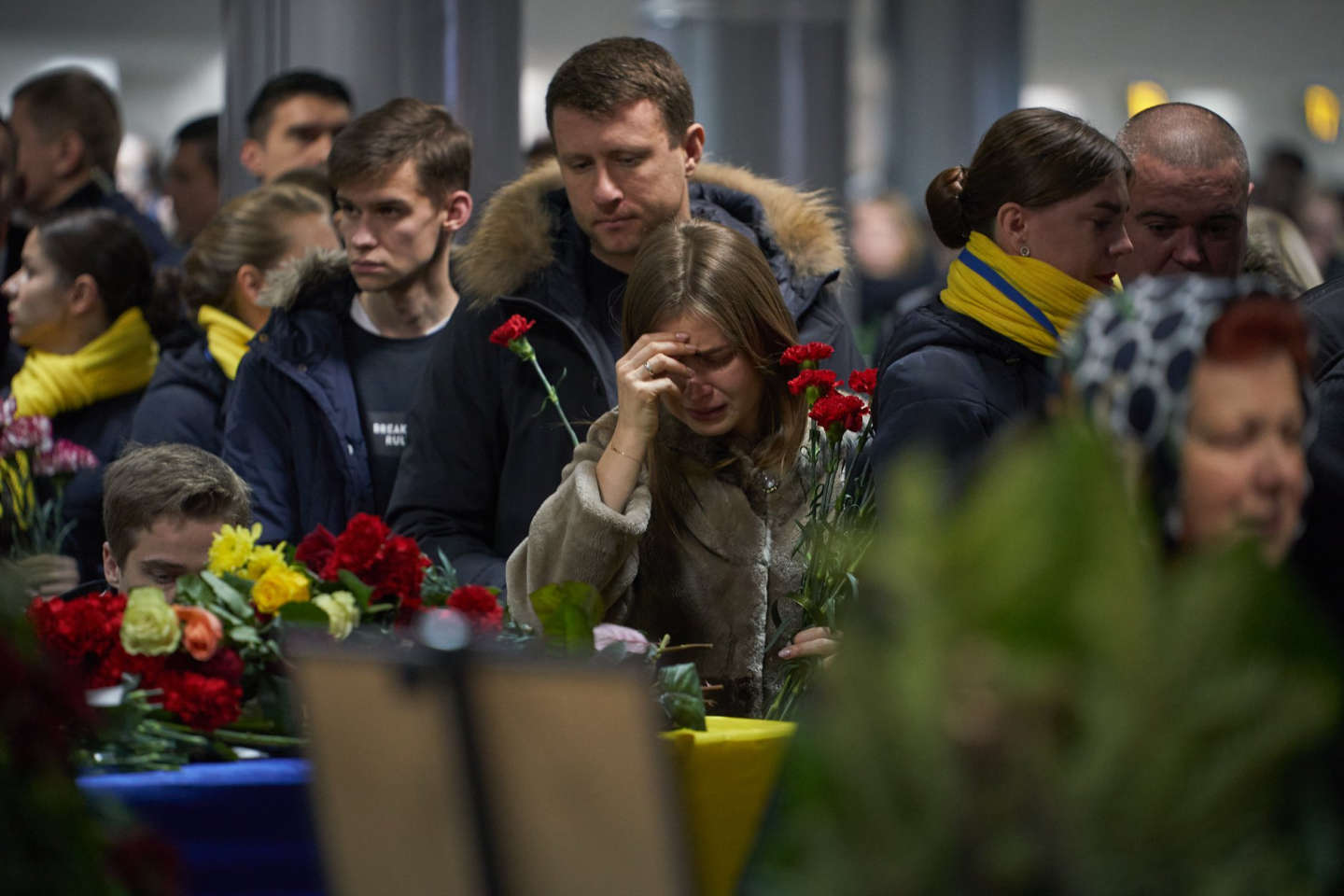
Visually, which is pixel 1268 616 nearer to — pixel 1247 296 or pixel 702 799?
pixel 1247 296

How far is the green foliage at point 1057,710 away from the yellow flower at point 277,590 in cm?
122

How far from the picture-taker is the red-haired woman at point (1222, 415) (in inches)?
50.7

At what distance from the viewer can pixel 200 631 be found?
2068 millimetres

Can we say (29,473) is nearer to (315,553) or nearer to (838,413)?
(315,553)

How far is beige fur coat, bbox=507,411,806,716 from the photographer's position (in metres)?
2.44

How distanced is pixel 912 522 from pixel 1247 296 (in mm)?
466

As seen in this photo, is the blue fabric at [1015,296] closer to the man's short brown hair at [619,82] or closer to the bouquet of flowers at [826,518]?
the bouquet of flowers at [826,518]

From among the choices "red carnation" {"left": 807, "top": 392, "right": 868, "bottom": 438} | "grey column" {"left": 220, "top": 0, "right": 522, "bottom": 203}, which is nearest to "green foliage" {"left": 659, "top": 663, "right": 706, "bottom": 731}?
"red carnation" {"left": 807, "top": 392, "right": 868, "bottom": 438}

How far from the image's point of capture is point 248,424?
3.57 metres

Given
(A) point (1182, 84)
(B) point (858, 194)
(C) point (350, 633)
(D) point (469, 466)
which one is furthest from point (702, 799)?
(A) point (1182, 84)

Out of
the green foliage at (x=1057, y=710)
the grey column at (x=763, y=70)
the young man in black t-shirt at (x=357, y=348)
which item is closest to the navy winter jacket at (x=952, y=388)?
the young man in black t-shirt at (x=357, y=348)

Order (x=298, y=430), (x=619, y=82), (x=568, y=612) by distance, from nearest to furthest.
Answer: (x=568, y=612) → (x=619, y=82) → (x=298, y=430)

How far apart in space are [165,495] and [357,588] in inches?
32.5

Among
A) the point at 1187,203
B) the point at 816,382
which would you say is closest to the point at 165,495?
the point at 816,382
